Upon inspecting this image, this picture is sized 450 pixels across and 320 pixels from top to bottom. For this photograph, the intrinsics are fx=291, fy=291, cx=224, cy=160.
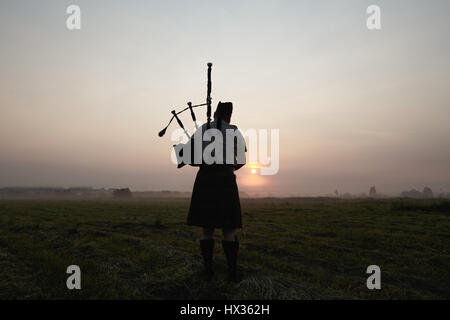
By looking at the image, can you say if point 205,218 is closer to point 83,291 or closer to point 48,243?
point 83,291

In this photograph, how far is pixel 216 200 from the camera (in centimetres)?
504

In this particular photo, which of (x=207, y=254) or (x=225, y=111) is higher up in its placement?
(x=225, y=111)

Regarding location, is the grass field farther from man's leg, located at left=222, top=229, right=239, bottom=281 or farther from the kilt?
the kilt

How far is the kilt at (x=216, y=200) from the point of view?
195 inches

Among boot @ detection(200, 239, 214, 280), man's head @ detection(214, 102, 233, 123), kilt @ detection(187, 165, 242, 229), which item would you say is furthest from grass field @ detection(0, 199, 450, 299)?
man's head @ detection(214, 102, 233, 123)

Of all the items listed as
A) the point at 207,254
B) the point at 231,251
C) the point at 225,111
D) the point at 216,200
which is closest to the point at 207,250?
the point at 207,254

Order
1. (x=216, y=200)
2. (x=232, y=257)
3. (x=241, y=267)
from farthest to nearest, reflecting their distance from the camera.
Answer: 1. (x=241, y=267)
2. (x=216, y=200)
3. (x=232, y=257)

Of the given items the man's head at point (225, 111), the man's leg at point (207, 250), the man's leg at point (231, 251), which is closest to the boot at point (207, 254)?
the man's leg at point (207, 250)

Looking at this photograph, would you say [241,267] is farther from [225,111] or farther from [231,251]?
[225,111]

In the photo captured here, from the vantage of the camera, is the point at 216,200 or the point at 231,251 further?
the point at 216,200

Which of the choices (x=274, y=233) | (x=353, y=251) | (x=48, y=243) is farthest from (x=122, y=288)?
(x=274, y=233)

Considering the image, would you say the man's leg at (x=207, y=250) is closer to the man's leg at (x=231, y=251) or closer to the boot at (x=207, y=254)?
the boot at (x=207, y=254)

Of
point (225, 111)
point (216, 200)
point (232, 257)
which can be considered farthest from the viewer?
point (225, 111)

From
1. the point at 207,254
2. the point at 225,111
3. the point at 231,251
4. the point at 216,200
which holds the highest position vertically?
the point at 225,111
